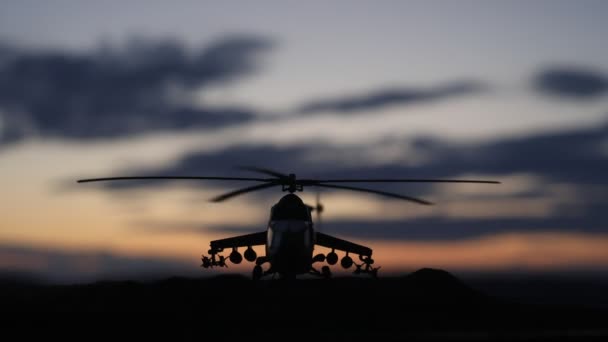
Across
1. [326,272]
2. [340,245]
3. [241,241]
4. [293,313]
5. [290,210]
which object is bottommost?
[293,313]

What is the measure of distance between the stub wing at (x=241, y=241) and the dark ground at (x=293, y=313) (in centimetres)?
291

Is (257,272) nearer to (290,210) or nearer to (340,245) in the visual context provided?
(290,210)

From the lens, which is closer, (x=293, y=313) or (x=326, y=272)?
(x=293, y=313)

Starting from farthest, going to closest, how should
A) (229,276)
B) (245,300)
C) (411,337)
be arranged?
(229,276)
(245,300)
(411,337)

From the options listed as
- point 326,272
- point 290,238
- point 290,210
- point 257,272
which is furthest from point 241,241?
point 290,238

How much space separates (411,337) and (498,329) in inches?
296

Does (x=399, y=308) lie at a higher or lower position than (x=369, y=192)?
lower

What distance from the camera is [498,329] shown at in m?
39.6

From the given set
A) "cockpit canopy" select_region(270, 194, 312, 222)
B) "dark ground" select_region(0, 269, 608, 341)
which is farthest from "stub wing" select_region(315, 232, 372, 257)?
"cockpit canopy" select_region(270, 194, 312, 222)

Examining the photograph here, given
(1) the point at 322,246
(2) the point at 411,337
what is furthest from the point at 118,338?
(1) the point at 322,246

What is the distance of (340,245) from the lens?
57781mm

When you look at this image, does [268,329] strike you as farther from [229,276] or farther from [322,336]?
[229,276]

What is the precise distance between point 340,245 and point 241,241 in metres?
7.15

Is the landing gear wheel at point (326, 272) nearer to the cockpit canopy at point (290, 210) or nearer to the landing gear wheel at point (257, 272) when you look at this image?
the landing gear wheel at point (257, 272)
